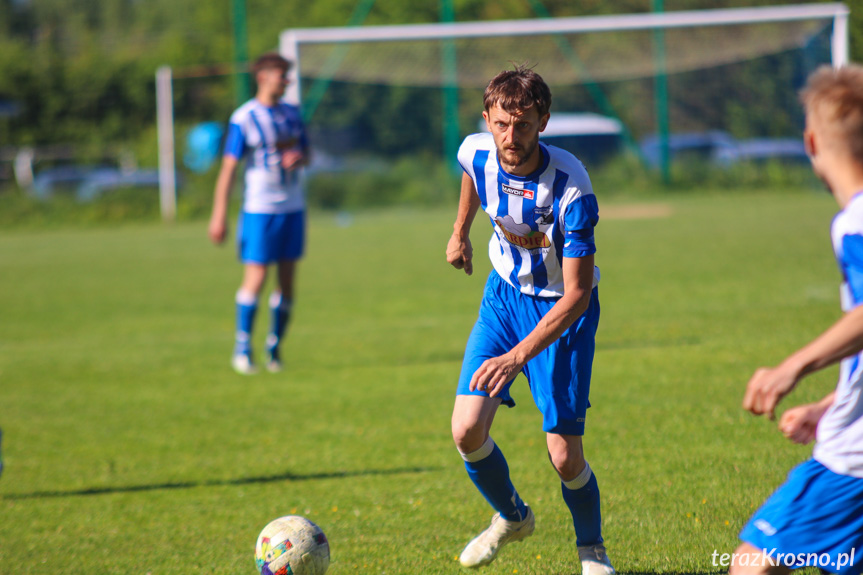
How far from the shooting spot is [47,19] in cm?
5750

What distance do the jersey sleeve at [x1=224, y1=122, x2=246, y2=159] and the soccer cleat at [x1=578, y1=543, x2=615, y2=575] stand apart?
516cm

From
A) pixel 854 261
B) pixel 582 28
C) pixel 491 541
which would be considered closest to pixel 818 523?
pixel 854 261

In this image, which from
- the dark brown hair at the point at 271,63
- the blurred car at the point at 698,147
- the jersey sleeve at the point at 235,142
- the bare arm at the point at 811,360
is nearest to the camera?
the bare arm at the point at 811,360

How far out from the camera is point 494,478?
11.3ft

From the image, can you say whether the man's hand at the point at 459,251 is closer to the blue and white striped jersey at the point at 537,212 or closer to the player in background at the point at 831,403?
the blue and white striped jersey at the point at 537,212

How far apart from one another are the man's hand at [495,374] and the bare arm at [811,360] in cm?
104

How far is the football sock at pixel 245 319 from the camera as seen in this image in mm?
7668

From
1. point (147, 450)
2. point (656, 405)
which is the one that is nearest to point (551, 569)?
point (656, 405)

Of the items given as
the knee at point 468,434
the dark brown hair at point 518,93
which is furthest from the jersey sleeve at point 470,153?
the knee at point 468,434

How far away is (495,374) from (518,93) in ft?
3.09

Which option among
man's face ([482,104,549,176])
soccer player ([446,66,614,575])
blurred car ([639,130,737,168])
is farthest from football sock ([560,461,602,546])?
blurred car ([639,130,737,168])

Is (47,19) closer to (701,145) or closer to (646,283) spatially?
(701,145)

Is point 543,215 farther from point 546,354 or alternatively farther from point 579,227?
point 546,354

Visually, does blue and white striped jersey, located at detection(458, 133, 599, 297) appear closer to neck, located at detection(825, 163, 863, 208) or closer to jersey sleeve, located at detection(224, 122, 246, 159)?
neck, located at detection(825, 163, 863, 208)
